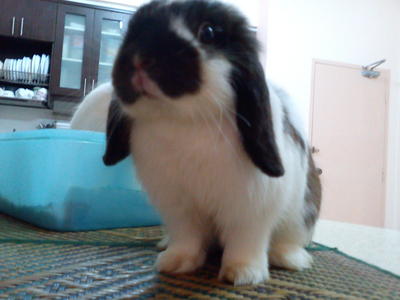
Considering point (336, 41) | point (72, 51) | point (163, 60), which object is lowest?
point (163, 60)

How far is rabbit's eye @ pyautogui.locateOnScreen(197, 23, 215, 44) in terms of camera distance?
26.4 inches

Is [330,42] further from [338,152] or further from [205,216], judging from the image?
[205,216]

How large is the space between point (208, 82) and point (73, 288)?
1.37 feet

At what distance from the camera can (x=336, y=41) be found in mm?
4238

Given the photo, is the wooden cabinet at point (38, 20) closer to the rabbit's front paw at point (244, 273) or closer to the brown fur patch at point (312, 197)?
the brown fur patch at point (312, 197)

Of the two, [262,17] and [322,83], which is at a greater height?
[262,17]

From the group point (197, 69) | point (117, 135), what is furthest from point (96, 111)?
point (197, 69)

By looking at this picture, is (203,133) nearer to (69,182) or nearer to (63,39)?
(69,182)

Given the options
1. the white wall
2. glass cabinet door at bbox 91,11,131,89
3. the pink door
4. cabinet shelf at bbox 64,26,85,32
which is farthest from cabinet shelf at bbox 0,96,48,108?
the pink door

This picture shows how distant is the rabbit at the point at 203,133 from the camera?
64 centimetres

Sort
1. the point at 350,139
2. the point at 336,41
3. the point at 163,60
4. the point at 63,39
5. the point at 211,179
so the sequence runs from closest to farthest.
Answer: the point at 163,60
the point at 211,179
the point at 63,39
the point at 350,139
the point at 336,41

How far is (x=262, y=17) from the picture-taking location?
4.03m

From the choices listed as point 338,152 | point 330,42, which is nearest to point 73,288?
point 338,152

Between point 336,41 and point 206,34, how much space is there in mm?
3966
